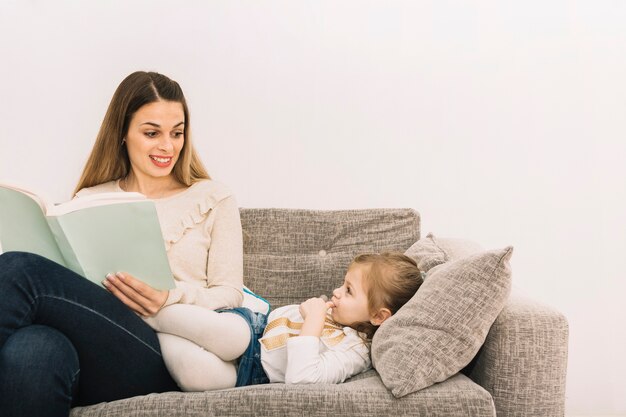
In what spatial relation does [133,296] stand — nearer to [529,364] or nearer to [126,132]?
[126,132]

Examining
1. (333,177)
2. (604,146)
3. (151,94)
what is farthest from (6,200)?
(604,146)

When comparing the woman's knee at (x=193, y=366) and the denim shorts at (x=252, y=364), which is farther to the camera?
the denim shorts at (x=252, y=364)

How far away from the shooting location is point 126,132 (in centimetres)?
207

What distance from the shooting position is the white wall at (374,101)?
8.42ft

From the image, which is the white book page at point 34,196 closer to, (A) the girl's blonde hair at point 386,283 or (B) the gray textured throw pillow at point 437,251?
(A) the girl's blonde hair at point 386,283

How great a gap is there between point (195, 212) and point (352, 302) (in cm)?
57

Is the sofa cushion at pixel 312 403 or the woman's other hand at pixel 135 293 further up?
the woman's other hand at pixel 135 293

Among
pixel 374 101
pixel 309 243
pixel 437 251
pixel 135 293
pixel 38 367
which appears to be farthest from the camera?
pixel 374 101

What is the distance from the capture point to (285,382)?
5.27 ft

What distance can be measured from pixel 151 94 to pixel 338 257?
0.75 meters

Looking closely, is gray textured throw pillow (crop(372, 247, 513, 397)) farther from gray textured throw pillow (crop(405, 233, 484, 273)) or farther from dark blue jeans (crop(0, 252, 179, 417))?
dark blue jeans (crop(0, 252, 179, 417))

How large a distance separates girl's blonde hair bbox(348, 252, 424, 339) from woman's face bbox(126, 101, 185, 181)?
2.20 feet

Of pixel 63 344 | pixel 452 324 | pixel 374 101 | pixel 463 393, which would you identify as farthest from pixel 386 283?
pixel 374 101

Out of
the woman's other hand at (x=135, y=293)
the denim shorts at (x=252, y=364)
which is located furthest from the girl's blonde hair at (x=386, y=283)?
the woman's other hand at (x=135, y=293)
